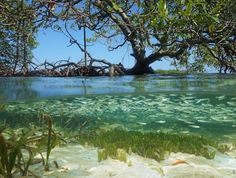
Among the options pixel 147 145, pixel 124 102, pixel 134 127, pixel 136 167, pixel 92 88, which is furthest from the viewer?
pixel 92 88

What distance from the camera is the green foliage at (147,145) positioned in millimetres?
4254

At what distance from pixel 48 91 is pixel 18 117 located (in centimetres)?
449

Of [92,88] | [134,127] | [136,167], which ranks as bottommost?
[134,127]

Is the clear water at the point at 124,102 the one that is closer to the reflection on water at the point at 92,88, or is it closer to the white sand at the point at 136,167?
the reflection on water at the point at 92,88

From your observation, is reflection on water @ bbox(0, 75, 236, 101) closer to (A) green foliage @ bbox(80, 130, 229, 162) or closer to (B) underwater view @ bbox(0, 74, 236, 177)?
(B) underwater view @ bbox(0, 74, 236, 177)

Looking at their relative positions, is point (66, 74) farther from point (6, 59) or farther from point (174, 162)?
point (174, 162)

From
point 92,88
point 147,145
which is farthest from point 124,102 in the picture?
point 147,145

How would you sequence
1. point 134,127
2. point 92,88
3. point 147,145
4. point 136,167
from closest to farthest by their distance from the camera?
point 136,167
point 147,145
point 134,127
point 92,88

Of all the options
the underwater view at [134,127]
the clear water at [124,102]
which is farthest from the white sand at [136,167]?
the clear water at [124,102]

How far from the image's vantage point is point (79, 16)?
5500 millimetres

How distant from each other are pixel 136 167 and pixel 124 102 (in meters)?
8.29

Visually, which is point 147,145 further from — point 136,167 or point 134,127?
A: point 134,127

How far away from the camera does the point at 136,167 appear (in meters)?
3.75

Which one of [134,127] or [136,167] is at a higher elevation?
[136,167]
